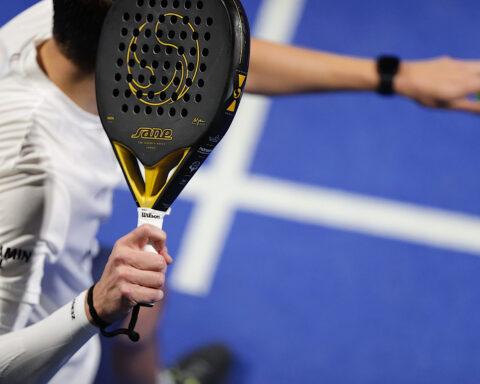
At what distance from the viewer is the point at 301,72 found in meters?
1.18

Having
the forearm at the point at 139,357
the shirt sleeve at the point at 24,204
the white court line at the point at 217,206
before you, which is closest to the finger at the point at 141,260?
the shirt sleeve at the point at 24,204

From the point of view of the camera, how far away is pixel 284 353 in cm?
180

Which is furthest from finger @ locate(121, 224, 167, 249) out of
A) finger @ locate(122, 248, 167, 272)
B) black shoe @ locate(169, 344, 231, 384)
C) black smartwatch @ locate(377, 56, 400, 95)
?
black shoe @ locate(169, 344, 231, 384)

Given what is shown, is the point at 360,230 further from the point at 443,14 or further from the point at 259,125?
the point at 443,14

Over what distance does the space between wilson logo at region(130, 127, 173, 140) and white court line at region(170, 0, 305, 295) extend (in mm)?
1198

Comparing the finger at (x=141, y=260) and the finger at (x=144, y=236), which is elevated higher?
the finger at (x=144, y=236)

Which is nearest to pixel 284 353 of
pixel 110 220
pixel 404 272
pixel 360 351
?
pixel 360 351

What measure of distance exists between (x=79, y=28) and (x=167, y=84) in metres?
0.19

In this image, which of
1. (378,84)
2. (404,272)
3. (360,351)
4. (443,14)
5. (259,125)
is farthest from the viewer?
(443,14)

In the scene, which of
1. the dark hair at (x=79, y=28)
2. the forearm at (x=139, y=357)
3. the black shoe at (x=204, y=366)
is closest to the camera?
the dark hair at (x=79, y=28)

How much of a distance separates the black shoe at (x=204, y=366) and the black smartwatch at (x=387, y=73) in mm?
867

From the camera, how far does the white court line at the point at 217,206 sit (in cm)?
192

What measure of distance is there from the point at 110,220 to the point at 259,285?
1.43 feet

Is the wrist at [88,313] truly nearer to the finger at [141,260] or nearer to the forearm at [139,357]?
the finger at [141,260]
